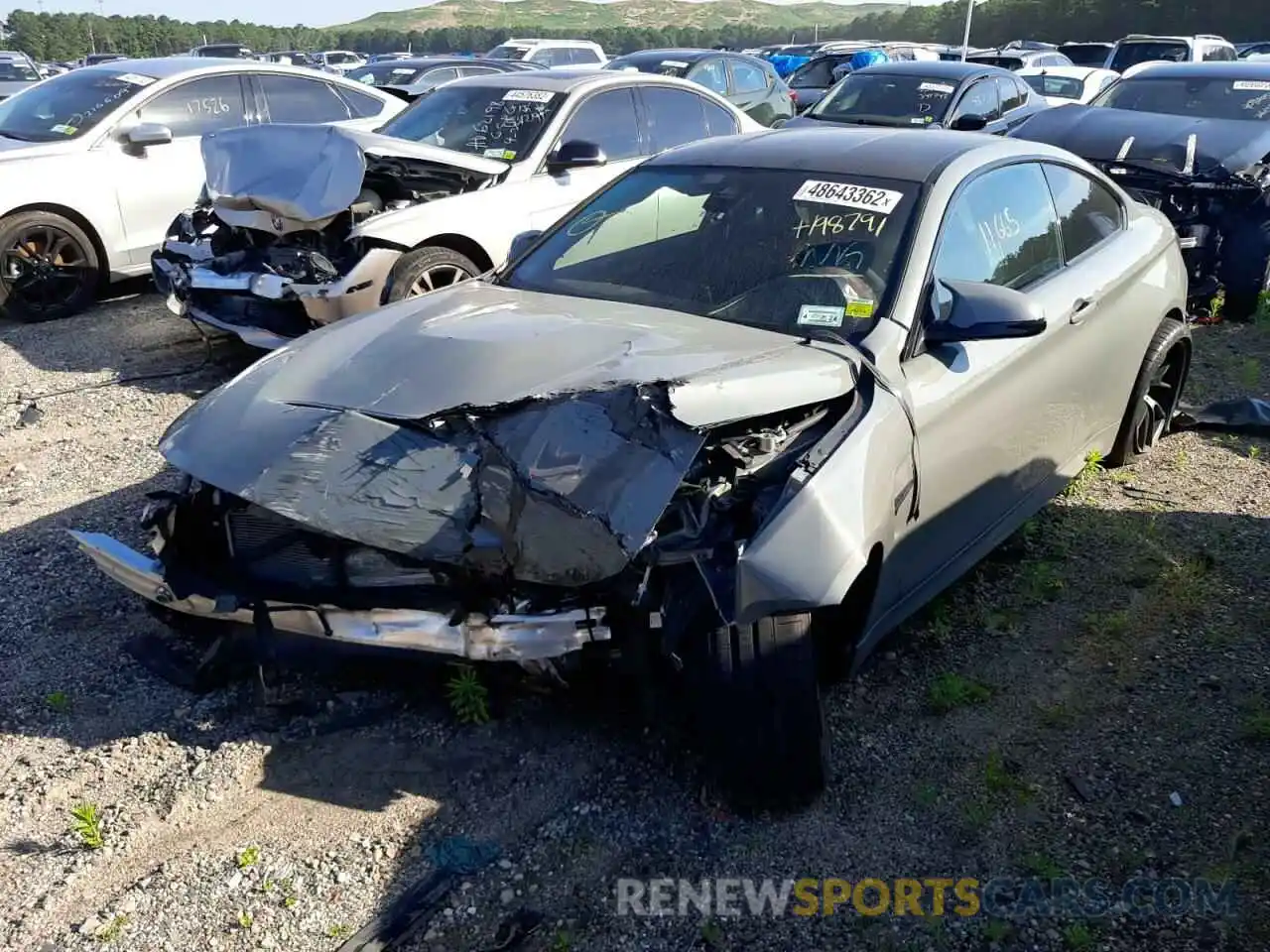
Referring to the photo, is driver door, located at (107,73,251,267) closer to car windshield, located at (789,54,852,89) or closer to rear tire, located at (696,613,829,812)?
rear tire, located at (696,613,829,812)

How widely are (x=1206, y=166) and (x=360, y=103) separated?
662 centimetres

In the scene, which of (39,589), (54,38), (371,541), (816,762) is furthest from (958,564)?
(54,38)

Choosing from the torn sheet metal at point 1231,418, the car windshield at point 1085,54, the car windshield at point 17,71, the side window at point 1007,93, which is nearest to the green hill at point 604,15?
the car windshield at point 1085,54

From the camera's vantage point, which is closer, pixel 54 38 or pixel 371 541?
pixel 371 541

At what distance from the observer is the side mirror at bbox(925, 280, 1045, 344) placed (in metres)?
3.23

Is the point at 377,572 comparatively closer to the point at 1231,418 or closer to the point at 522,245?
the point at 522,245

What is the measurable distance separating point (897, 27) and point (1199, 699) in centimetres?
6398

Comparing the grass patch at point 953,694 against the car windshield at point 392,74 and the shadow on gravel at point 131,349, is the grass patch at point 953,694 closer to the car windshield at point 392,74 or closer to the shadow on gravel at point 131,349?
the shadow on gravel at point 131,349

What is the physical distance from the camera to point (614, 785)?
3.03m

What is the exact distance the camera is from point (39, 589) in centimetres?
405

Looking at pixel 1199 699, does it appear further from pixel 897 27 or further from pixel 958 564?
pixel 897 27

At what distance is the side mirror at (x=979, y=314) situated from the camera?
127 inches

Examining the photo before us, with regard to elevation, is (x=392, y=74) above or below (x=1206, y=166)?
above

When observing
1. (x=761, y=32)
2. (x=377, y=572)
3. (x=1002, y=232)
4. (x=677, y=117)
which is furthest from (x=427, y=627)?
(x=761, y=32)
